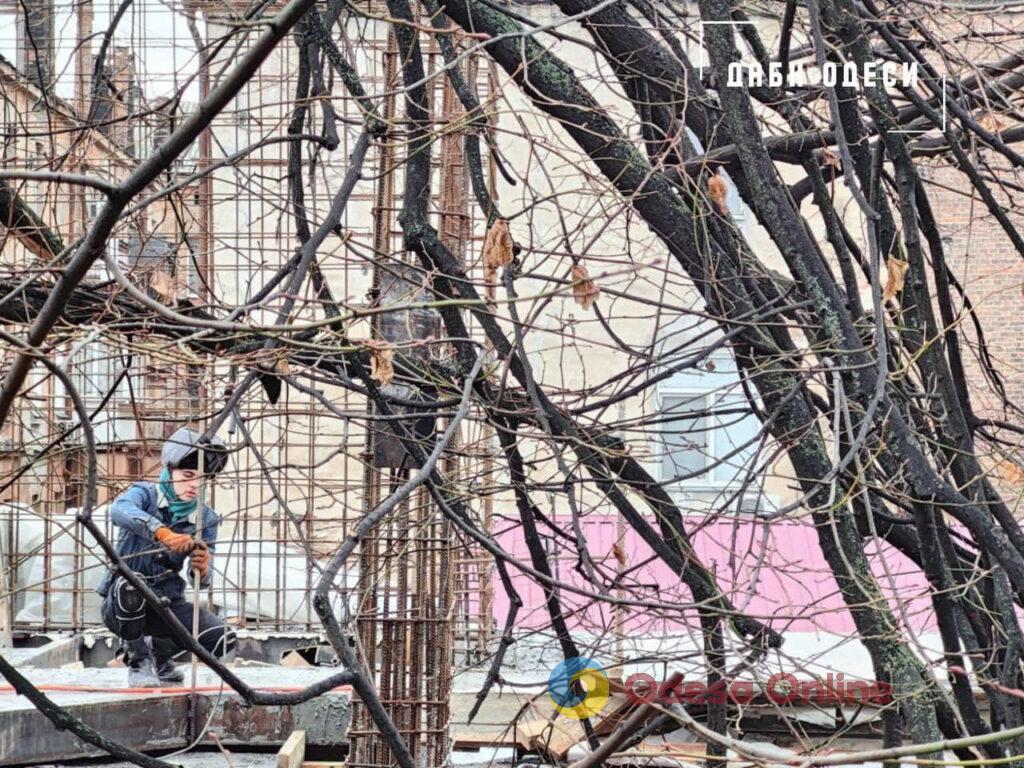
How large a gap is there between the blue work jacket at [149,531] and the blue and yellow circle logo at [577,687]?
313 cm

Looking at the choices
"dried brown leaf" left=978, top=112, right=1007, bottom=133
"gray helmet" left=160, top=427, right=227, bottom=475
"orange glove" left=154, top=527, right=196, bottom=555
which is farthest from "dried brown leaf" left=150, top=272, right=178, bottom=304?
"dried brown leaf" left=978, top=112, right=1007, bottom=133

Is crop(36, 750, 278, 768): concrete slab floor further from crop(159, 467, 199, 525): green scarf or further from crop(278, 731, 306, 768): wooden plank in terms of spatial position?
crop(159, 467, 199, 525): green scarf

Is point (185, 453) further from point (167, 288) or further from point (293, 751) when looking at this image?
point (293, 751)

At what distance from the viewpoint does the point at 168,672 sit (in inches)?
322

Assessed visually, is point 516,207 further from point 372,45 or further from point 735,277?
point 735,277

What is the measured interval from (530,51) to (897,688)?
2.42m

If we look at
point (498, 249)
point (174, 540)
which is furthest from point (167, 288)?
point (174, 540)

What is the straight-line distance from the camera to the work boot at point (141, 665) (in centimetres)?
802

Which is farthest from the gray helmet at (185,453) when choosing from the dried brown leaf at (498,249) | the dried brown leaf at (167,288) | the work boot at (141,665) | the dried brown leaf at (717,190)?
the dried brown leaf at (717,190)

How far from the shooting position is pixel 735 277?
4234 mm

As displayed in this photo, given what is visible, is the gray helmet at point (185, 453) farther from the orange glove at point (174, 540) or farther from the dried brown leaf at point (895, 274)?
the dried brown leaf at point (895, 274)

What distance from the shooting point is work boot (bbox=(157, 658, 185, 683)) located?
26.7ft

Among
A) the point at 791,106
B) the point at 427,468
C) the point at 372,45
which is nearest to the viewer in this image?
the point at 427,468

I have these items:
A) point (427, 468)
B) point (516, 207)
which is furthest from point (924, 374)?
point (516, 207)
